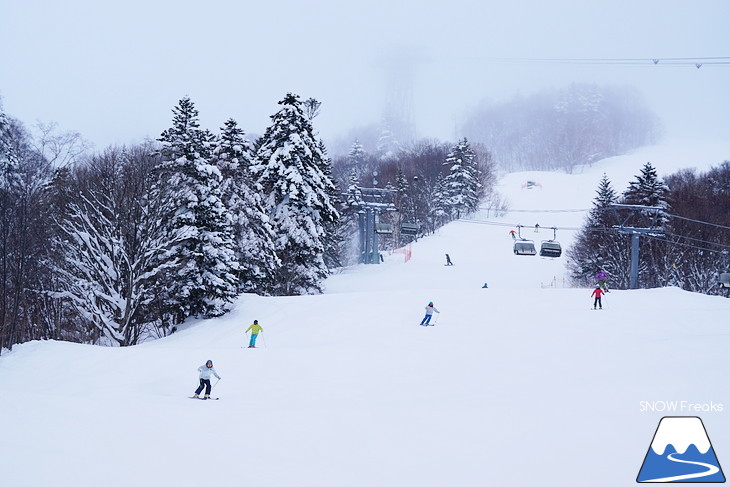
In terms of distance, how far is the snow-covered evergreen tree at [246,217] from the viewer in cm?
3300

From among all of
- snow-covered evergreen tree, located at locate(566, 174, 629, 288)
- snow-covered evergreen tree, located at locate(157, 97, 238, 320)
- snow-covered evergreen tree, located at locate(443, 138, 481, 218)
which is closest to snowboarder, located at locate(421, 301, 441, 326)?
snow-covered evergreen tree, located at locate(157, 97, 238, 320)

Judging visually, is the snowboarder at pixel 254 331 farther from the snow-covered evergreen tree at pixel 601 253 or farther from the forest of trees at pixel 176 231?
the snow-covered evergreen tree at pixel 601 253

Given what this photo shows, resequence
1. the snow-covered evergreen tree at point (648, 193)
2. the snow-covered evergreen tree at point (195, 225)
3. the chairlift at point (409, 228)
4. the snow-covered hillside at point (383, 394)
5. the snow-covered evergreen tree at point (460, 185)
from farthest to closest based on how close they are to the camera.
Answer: the snow-covered evergreen tree at point (460, 185) → the chairlift at point (409, 228) → the snow-covered evergreen tree at point (648, 193) → the snow-covered evergreen tree at point (195, 225) → the snow-covered hillside at point (383, 394)

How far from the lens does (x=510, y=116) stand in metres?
193

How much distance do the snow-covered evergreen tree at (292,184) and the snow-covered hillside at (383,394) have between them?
624cm

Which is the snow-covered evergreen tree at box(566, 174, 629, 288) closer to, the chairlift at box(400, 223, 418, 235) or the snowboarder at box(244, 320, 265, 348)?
the chairlift at box(400, 223, 418, 235)

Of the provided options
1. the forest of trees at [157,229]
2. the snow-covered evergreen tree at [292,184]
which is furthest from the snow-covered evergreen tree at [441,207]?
the snow-covered evergreen tree at [292,184]

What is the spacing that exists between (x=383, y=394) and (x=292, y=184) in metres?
21.7

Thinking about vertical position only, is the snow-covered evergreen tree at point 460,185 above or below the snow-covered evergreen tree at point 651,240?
above

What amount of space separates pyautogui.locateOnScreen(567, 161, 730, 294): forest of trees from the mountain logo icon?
122 feet

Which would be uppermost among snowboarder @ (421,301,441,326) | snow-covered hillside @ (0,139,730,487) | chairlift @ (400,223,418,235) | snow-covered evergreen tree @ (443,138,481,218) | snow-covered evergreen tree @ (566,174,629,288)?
snow-covered evergreen tree @ (443,138,481,218)

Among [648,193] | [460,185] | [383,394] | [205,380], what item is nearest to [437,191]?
[460,185]

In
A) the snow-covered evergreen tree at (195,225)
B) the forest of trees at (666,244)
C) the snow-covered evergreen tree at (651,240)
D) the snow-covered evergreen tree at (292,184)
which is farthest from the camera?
the snow-covered evergreen tree at (651,240)

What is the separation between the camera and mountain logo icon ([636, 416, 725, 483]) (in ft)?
27.9
